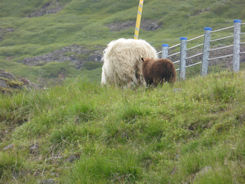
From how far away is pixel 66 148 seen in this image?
521 cm

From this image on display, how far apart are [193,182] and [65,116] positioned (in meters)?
2.85

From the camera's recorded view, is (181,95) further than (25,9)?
No

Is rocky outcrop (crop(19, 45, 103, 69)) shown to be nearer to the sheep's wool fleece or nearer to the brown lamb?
the sheep's wool fleece

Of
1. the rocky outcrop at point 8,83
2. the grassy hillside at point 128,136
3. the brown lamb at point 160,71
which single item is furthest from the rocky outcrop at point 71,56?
the grassy hillside at point 128,136

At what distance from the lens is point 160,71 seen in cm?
733

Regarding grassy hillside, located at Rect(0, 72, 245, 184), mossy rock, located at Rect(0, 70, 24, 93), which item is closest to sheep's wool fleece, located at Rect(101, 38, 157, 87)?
grassy hillside, located at Rect(0, 72, 245, 184)

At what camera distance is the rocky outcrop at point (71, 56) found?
62406mm

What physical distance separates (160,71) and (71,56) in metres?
58.4

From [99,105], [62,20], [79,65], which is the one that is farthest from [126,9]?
[99,105]

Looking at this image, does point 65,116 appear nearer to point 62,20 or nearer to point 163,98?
point 163,98

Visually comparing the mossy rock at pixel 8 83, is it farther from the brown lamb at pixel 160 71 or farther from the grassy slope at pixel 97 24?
the grassy slope at pixel 97 24

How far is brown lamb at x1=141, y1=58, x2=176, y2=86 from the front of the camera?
7254 millimetres

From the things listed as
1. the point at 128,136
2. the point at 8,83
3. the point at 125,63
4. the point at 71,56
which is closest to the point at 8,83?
the point at 8,83

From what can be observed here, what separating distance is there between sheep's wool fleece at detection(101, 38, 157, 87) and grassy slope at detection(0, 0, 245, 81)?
4280cm
